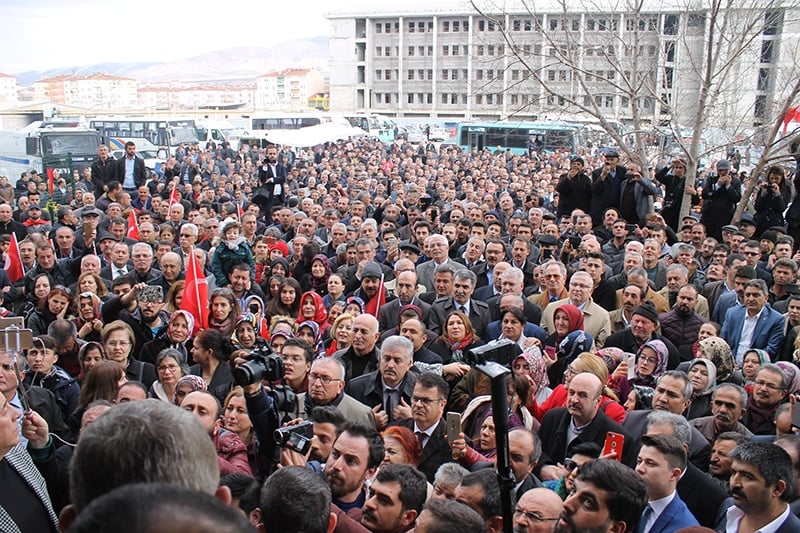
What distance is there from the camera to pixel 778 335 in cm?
675

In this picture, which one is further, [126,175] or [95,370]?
[126,175]

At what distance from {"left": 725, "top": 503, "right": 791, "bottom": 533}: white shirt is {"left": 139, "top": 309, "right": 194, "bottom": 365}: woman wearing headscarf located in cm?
423

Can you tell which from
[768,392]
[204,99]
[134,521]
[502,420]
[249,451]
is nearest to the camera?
[134,521]

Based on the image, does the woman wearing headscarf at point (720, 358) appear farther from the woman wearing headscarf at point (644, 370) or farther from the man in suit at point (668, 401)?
the man in suit at point (668, 401)

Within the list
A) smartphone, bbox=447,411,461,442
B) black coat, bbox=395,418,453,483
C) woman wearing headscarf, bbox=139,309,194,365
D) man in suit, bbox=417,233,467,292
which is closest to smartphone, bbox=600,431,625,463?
smartphone, bbox=447,411,461,442

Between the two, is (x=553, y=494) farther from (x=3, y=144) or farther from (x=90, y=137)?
(x=3, y=144)

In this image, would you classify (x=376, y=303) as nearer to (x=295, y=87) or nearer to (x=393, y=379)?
(x=393, y=379)

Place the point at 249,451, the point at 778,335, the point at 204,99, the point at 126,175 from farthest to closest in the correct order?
1. the point at 204,99
2. the point at 126,175
3. the point at 778,335
4. the point at 249,451

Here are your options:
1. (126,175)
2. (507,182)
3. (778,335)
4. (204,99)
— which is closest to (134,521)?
(778,335)

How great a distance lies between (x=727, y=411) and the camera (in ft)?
15.8

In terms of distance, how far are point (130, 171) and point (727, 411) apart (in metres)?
13.5

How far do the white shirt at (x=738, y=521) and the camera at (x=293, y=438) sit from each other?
6.50ft

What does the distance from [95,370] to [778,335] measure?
5.36m

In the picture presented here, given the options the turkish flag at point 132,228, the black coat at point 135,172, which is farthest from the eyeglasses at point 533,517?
the black coat at point 135,172
